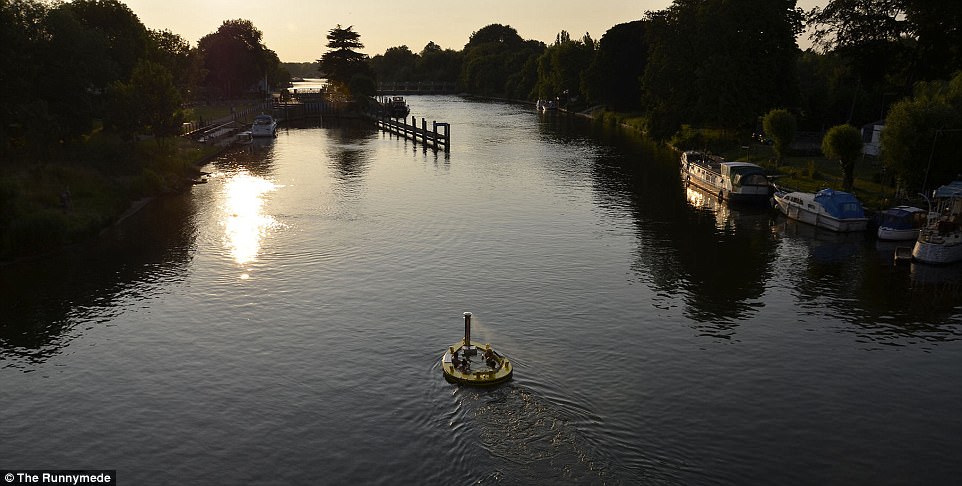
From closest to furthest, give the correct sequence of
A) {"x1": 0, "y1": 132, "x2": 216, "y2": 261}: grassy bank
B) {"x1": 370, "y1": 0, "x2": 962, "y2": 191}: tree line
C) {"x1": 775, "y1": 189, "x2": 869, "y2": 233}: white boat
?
{"x1": 0, "y1": 132, "x2": 216, "y2": 261}: grassy bank < {"x1": 775, "y1": 189, "x2": 869, "y2": 233}: white boat < {"x1": 370, "y1": 0, "x2": 962, "y2": 191}: tree line

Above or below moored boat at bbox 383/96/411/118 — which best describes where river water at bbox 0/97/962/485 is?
below

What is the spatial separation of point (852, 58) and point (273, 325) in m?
85.2

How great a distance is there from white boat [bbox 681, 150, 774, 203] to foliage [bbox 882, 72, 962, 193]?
12087mm

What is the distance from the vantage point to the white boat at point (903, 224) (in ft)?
187

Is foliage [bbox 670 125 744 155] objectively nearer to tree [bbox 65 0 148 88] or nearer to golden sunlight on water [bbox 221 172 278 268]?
golden sunlight on water [bbox 221 172 278 268]

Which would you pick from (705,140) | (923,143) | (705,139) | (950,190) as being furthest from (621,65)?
(950,190)

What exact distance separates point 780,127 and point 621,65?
277 ft

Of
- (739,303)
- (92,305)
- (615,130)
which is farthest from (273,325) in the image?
(615,130)

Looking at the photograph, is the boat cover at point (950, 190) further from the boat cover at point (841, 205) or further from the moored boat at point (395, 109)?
the moored boat at point (395, 109)

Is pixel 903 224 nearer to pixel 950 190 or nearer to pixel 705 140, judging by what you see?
pixel 950 190

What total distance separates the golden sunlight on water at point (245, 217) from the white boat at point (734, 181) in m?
43.3

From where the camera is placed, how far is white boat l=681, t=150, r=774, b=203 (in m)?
72.2

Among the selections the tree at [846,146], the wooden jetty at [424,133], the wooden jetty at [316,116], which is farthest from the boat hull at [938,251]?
the wooden jetty at [316,116]

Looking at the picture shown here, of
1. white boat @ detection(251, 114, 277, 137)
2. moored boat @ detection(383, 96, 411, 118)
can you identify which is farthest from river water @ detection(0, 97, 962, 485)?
moored boat @ detection(383, 96, 411, 118)
